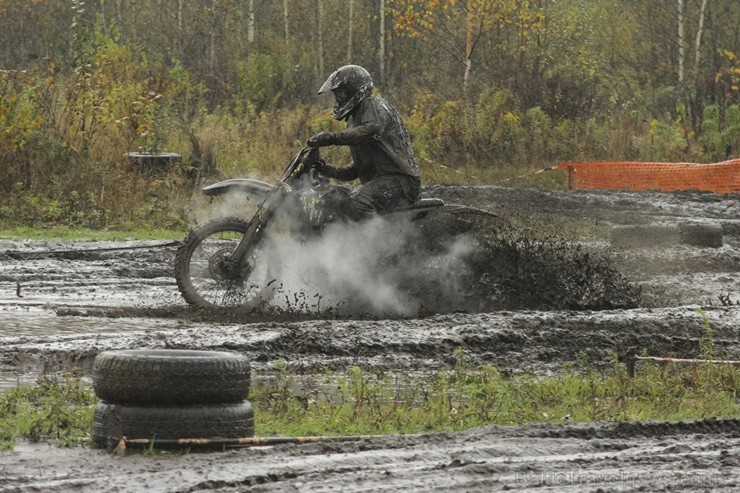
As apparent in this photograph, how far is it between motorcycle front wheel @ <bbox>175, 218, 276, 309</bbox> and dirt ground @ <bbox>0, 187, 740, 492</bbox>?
0.33 metres

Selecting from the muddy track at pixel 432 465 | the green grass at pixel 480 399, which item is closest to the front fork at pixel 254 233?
the green grass at pixel 480 399

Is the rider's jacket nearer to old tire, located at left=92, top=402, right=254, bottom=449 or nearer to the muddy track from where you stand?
the muddy track

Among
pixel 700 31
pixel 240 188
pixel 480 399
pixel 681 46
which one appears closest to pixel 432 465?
pixel 480 399

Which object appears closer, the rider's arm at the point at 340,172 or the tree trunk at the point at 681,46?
the rider's arm at the point at 340,172

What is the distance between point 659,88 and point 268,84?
15421mm

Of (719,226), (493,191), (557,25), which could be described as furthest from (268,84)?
(719,226)

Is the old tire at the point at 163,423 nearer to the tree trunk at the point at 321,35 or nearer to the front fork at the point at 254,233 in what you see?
the front fork at the point at 254,233

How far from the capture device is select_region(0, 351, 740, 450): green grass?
295 inches

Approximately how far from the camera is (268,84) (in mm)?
39656

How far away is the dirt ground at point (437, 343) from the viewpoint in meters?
6.09

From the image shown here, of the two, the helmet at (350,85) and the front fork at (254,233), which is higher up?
the helmet at (350,85)

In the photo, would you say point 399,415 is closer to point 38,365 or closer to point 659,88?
point 38,365

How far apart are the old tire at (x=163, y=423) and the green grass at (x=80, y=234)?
12.7 metres

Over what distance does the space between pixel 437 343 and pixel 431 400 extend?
2.42 meters
